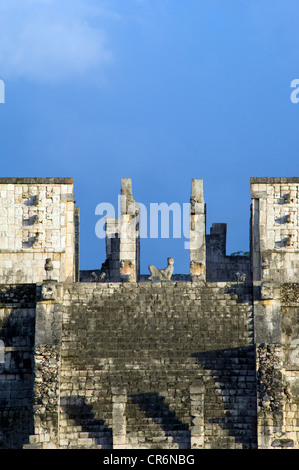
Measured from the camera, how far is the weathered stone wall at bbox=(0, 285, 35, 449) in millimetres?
41281

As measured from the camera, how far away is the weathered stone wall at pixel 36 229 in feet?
156

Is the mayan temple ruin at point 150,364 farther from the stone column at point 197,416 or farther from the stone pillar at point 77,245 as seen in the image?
the stone pillar at point 77,245

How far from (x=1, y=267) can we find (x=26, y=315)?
17.8 feet

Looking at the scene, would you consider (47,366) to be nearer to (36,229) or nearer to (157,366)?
(157,366)

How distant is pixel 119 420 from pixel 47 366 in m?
3.30

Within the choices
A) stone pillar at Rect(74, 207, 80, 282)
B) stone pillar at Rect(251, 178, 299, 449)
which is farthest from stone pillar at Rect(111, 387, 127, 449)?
stone pillar at Rect(74, 207, 80, 282)

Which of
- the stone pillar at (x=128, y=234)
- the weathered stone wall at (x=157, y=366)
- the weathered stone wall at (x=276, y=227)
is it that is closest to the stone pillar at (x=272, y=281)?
the weathered stone wall at (x=276, y=227)

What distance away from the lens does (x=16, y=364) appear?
4203 cm

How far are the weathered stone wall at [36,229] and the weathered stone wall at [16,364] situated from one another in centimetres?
471

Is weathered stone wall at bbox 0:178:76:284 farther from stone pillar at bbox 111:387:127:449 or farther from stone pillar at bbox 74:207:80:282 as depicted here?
stone pillar at bbox 111:387:127:449

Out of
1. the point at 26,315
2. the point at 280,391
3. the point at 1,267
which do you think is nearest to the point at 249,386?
the point at 280,391
